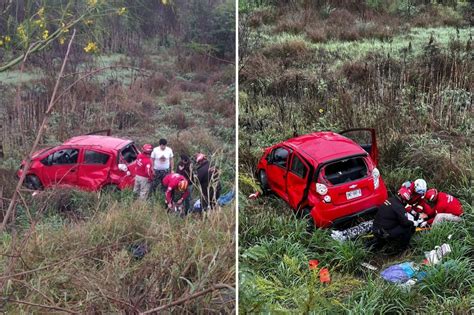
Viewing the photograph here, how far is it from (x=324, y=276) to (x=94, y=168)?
5.63 feet

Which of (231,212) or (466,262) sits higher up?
(231,212)

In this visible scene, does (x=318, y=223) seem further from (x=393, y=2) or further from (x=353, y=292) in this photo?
(x=393, y=2)

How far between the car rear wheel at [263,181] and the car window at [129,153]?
1106 millimetres

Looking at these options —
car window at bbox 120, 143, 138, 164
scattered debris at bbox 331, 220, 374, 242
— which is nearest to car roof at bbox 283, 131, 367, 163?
scattered debris at bbox 331, 220, 374, 242

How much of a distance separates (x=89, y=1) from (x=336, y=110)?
83.1 inches

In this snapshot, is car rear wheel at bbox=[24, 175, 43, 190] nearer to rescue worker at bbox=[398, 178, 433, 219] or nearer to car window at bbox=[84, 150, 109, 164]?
car window at bbox=[84, 150, 109, 164]

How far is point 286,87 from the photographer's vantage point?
4.87 metres

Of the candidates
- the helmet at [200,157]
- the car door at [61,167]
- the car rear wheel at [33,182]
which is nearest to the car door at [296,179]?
the helmet at [200,157]

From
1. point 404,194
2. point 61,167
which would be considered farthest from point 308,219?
point 61,167

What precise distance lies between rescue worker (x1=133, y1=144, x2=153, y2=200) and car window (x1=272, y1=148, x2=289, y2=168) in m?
1.05

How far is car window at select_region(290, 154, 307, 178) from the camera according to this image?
4.21m

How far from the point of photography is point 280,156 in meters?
4.44

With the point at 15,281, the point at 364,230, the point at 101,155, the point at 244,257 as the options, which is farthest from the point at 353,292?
the point at 15,281

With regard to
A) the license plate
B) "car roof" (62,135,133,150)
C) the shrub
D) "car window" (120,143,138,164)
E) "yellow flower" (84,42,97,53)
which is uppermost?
"yellow flower" (84,42,97,53)
